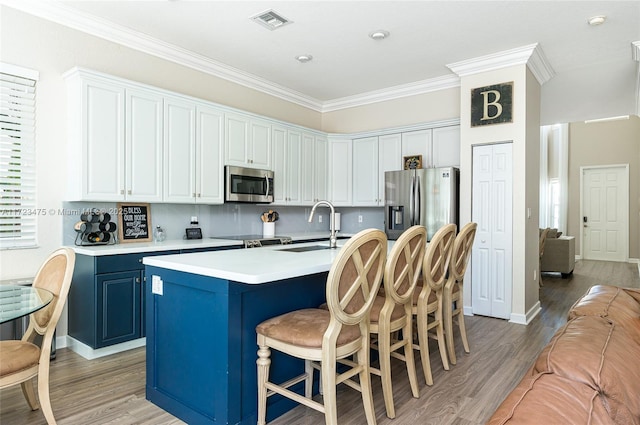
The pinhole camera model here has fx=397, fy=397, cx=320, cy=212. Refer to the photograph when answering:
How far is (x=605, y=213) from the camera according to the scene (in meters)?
9.51

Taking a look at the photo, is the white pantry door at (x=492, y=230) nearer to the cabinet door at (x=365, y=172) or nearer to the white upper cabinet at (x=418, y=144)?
the white upper cabinet at (x=418, y=144)

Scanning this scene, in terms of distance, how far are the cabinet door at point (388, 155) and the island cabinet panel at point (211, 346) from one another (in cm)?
321

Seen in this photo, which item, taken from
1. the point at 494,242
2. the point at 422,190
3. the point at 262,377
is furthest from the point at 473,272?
the point at 262,377

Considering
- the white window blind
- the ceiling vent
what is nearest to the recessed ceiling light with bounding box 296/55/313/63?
the ceiling vent

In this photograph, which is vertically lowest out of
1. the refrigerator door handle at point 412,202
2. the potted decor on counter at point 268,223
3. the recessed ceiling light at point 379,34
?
the potted decor on counter at point 268,223

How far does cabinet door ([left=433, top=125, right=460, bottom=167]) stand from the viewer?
193 inches

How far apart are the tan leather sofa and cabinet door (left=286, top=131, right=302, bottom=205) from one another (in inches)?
159

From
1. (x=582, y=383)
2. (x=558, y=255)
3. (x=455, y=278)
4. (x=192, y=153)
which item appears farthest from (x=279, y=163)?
(x=558, y=255)

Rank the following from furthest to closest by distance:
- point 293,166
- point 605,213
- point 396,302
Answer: point 605,213
point 293,166
point 396,302

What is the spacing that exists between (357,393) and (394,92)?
4167 mm

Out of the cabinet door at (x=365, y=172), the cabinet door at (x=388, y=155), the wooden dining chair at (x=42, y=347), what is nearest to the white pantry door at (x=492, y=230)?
the cabinet door at (x=388, y=155)

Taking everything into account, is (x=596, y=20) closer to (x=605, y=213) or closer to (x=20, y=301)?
(x=20, y=301)

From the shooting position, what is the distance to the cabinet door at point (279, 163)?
4.93 meters

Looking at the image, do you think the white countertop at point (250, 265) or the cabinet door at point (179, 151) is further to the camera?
the cabinet door at point (179, 151)
